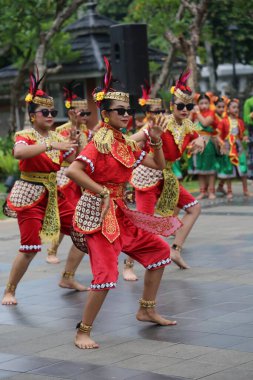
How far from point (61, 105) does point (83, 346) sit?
23.8m

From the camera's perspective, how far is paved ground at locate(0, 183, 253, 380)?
656 centimetres

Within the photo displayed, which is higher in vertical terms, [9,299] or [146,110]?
[146,110]

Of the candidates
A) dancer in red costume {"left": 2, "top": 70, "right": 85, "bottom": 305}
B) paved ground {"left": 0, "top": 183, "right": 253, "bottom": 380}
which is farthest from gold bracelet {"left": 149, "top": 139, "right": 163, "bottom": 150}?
A: dancer in red costume {"left": 2, "top": 70, "right": 85, "bottom": 305}

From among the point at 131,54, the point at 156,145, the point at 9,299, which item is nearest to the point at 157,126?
the point at 156,145

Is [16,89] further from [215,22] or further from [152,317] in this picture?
[152,317]

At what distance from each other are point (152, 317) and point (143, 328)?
0.11 meters

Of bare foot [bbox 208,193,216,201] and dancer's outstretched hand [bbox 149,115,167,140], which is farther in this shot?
bare foot [bbox 208,193,216,201]

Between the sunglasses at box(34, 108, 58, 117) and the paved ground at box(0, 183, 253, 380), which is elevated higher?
the sunglasses at box(34, 108, 58, 117)

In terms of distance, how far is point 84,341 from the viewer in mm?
7262

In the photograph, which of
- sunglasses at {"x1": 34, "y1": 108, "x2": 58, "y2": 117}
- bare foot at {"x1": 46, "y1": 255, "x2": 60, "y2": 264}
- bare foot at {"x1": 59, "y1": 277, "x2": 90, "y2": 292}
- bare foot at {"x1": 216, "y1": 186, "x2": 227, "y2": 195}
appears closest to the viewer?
sunglasses at {"x1": 34, "y1": 108, "x2": 58, "y2": 117}

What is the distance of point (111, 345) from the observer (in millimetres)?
7277

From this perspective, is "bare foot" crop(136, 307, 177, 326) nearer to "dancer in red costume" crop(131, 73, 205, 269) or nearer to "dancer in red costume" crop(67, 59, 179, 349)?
"dancer in red costume" crop(67, 59, 179, 349)

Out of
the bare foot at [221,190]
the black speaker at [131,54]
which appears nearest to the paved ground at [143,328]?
the black speaker at [131,54]

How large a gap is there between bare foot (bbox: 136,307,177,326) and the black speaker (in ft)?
30.2
